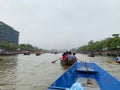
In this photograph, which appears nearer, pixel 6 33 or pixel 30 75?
pixel 30 75

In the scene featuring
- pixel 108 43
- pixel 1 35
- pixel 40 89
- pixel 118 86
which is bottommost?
pixel 40 89

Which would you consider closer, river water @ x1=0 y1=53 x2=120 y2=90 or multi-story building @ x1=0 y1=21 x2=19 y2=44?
river water @ x1=0 y1=53 x2=120 y2=90

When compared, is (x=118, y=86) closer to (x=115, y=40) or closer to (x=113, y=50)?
(x=115, y=40)

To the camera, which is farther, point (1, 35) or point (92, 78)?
point (1, 35)

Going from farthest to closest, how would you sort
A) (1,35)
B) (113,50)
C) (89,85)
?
(1,35), (113,50), (89,85)

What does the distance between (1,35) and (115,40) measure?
77.4 metres

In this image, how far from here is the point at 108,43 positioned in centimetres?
6944

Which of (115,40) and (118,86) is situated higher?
(115,40)

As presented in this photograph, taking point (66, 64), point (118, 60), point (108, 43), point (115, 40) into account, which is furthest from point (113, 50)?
point (66, 64)

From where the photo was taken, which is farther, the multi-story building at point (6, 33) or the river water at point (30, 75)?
the multi-story building at point (6, 33)

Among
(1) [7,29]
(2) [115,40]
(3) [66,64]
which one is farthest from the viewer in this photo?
(1) [7,29]

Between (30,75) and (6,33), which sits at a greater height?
(6,33)

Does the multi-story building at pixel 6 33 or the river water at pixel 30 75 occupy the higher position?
the multi-story building at pixel 6 33

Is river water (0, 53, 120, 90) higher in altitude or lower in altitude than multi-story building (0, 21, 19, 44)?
lower
